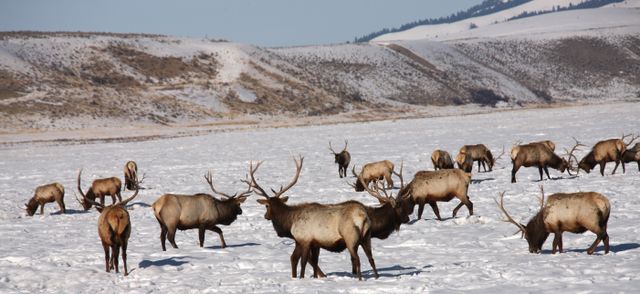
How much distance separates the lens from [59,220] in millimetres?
21328

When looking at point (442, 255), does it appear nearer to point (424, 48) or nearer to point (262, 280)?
point (262, 280)

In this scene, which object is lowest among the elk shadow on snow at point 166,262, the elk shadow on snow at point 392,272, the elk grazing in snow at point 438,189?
the elk shadow on snow at point 392,272

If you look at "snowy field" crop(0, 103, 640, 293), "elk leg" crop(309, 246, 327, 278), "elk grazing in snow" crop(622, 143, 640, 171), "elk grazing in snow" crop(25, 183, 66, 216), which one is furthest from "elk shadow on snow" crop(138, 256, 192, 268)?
"elk grazing in snow" crop(622, 143, 640, 171)

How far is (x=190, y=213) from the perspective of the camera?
15.7 metres

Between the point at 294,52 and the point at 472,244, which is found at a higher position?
the point at 294,52

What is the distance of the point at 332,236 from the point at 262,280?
59.8 inches

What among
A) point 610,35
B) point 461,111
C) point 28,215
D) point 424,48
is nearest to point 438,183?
point 28,215

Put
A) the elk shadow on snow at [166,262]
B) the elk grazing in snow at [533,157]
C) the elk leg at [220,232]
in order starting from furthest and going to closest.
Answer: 1. the elk grazing in snow at [533,157]
2. the elk leg at [220,232]
3. the elk shadow on snow at [166,262]

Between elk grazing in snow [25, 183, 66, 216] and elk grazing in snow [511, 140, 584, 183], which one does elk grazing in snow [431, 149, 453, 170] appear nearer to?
elk grazing in snow [511, 140, 584, 183]

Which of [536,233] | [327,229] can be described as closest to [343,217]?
[327,229]

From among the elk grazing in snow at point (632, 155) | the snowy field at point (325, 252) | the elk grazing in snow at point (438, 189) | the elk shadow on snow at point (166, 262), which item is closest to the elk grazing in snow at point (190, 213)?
the snowy field at point (325, 252)

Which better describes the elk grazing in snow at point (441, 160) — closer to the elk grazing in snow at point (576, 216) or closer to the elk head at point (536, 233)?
the elk head at point (536, 233)

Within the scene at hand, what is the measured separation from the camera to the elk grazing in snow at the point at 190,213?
51.0 feet

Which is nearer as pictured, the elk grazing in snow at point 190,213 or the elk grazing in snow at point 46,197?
the elk grazing in snow at point 190,213
